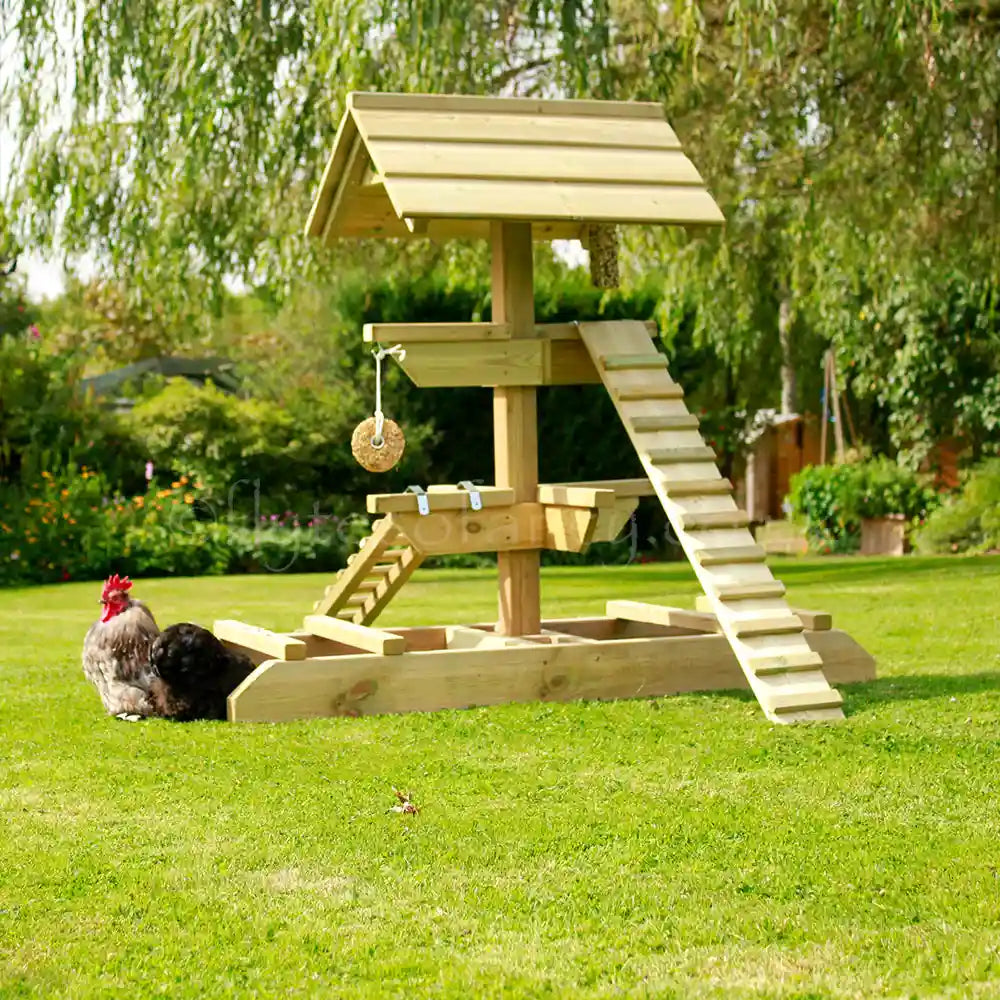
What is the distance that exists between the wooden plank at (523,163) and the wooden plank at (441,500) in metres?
1.48

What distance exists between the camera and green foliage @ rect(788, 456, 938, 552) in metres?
20.1

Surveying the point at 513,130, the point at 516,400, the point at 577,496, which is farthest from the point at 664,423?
the point at 513,130

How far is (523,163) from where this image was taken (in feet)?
25.3

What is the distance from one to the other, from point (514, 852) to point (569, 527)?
3065mm

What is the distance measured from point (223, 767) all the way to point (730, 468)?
13.5 m

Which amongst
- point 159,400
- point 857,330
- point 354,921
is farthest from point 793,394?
point 354,921

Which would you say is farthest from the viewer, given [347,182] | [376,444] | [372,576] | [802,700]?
[372,576]

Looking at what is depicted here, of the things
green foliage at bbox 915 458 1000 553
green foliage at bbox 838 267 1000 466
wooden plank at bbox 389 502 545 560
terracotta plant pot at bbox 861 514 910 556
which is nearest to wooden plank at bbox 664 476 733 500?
wooden plank at bbox 389 502 545 560

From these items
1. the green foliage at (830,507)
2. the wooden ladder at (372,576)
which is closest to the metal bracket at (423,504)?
the wooden ladder at (372,576)

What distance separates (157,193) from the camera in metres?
13.6

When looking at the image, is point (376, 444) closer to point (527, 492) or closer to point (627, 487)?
point (527, 492)

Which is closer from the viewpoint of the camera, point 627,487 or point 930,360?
point 627,487

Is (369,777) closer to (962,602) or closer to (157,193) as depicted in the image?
(962,602)

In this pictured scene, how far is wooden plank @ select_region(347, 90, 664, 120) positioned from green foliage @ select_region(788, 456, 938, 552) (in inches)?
485
